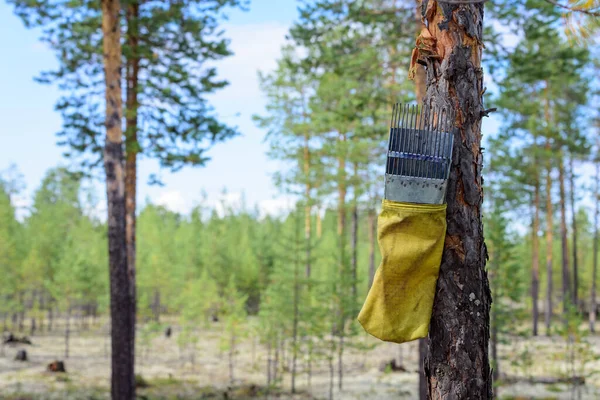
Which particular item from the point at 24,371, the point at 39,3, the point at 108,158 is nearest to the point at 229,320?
the point at 24,371

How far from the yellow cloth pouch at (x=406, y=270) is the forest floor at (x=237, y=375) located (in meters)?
10.9

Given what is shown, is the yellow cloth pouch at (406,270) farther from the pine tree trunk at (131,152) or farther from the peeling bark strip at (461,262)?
the pine tree trunk at (131,152)

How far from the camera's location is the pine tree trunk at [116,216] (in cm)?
866

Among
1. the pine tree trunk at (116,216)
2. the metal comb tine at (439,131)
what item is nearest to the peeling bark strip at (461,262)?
the metal comb tine at (439,131)

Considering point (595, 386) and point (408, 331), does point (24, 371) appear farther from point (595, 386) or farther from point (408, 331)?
point (408, 331)

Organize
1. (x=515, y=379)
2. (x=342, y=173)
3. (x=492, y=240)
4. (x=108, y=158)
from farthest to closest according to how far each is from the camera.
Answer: (x=342, y=173)
(x=515, y=379)
(x=492, y=240)
(x=108, y=158)

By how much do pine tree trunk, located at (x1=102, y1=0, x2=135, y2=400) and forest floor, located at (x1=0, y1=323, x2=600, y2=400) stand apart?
4.35m

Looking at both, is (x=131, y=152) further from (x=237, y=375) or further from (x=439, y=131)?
(x=237, y=375)

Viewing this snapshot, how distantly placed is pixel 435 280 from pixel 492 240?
11735mm

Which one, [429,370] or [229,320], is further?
[229,320]

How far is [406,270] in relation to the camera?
8.36 feet

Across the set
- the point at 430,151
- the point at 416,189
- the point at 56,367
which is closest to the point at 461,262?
the point at 416,189

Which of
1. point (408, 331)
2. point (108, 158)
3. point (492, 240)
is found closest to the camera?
point (408, 331)

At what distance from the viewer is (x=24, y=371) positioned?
661 inches
